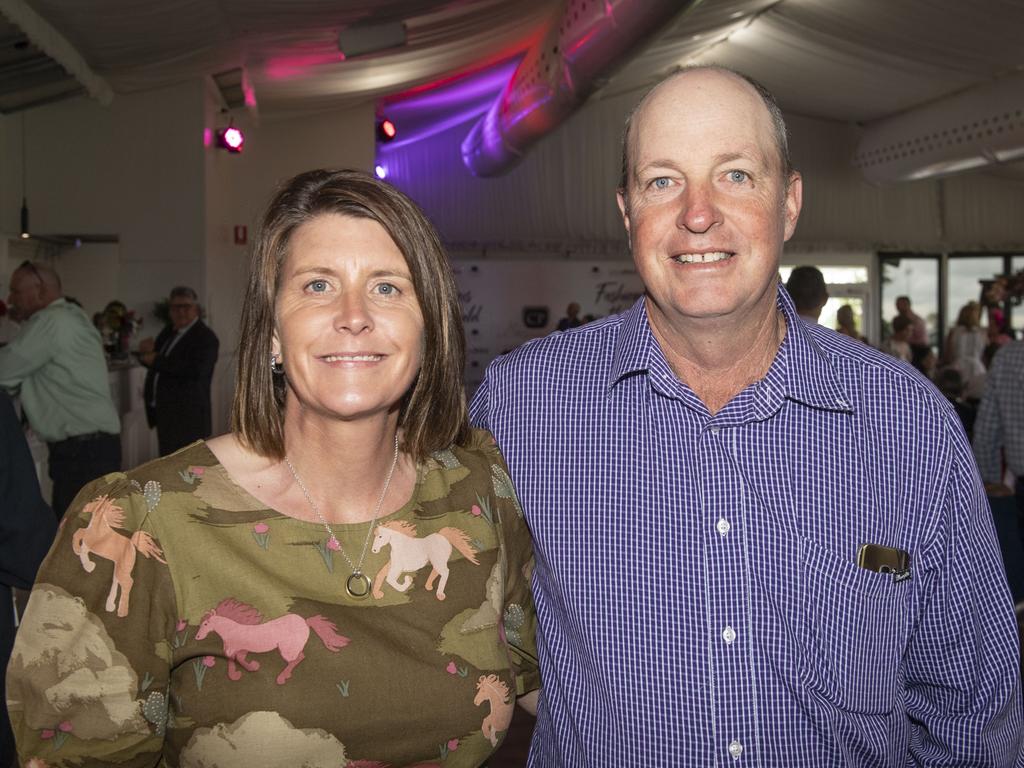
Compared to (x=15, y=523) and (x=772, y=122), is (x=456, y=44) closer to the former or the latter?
(x=15, y=523)

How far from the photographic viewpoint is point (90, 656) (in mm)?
1217

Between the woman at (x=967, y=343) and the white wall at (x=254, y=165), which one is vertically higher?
the white wall at (x=254, y=165)

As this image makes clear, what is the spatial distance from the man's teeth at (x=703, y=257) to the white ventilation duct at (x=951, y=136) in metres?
10.4

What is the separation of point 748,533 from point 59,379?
4150 mm

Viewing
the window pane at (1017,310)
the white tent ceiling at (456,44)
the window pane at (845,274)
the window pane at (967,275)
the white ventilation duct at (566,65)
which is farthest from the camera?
the window pane at (967,275)

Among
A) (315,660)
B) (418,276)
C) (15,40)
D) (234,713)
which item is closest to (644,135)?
(418,276)

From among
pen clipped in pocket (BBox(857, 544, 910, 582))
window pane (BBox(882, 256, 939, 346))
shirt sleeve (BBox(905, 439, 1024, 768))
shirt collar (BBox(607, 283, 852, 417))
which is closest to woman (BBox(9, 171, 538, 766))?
shirt collar (BBox(607, 283, 852, 417))

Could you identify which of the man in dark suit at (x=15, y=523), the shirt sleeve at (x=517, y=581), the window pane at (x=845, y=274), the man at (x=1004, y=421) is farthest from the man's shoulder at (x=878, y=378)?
the window pane at (x=845, y=274)

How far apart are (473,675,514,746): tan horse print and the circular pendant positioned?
0.72ft

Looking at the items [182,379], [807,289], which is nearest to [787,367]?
[807,289]

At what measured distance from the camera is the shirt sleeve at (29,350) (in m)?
4.57

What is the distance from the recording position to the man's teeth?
1.44 meters

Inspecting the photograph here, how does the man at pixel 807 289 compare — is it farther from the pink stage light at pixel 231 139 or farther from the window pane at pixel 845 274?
the window pane at pixel 845 274

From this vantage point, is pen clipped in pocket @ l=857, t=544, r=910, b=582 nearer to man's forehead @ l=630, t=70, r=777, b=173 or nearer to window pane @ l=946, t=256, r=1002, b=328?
man's forehead @ l=630, t=70, r=777, b=173
